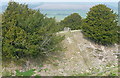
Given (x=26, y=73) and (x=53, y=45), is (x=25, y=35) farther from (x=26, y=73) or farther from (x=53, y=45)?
(x=26, y=73)

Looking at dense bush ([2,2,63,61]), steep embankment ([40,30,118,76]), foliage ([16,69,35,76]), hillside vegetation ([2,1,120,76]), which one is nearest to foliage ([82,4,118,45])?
hillside vegetation ([2,1,120,76])

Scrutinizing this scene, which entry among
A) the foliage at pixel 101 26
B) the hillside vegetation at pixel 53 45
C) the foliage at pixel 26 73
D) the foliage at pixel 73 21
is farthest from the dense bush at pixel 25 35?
the foliage at pixel 73 21

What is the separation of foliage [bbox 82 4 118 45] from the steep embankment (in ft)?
3.33

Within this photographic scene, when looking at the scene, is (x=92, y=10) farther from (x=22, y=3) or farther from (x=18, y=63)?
(x=18, y=63)

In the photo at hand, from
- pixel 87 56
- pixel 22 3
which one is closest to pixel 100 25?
pixel 87 56

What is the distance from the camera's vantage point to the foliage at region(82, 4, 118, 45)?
1966cm

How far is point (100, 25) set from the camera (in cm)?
2002

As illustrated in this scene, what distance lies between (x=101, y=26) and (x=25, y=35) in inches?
362

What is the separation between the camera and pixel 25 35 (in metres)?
14.3

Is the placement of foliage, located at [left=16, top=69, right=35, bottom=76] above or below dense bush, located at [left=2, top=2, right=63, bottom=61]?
below

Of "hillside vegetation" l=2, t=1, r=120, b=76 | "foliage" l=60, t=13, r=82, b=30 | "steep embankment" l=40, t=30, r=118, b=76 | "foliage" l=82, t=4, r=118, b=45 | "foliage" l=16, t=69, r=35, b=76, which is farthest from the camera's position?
"foliage" l=60, t=13, r=82, b=30

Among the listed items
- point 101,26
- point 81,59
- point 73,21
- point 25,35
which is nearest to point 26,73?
point 25,35

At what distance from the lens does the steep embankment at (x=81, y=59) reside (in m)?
15.6

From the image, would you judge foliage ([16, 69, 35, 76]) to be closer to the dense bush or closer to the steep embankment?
the steep embankment
